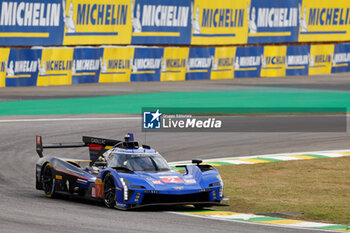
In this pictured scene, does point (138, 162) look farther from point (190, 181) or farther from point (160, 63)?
point (160, 63)

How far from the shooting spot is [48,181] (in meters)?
15.9

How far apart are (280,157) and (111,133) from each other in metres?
6.30

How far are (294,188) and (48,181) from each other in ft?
16.9

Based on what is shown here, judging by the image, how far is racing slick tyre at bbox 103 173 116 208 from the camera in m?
14.1

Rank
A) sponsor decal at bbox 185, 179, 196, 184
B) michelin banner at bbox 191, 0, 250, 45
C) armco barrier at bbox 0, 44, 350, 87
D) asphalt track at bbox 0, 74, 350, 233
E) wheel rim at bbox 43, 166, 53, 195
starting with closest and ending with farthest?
asphalt track at bbox 0, 74, 350, 233 < sponsor decal at bbox 185, 179, 196, 184 < wheel rim at bbox 43, 166, 53, 195 < armco barrier at bbox 0, 44, 350, 87 < michelin banner at bbox 191, 0, 250, 45

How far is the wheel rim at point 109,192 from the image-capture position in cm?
1406

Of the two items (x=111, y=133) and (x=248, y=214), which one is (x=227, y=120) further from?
(x=248, y=214)

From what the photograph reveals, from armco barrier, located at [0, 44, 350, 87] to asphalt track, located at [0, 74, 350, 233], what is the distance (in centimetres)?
117

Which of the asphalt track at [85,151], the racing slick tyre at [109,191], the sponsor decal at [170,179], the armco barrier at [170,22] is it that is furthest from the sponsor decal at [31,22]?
the sponsor decal at [170,179]

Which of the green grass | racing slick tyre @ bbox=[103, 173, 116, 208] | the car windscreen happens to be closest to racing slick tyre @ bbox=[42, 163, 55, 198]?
the car windscreen

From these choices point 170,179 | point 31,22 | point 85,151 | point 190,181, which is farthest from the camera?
point 31,22

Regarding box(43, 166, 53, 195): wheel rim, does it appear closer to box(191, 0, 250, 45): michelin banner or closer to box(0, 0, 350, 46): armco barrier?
box(0, 0, 350, 46): armco barrier

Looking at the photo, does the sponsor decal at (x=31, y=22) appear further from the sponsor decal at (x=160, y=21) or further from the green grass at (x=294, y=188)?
the green grass at (x=294, y=188)

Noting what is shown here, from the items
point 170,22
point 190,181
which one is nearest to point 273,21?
point 170,22
